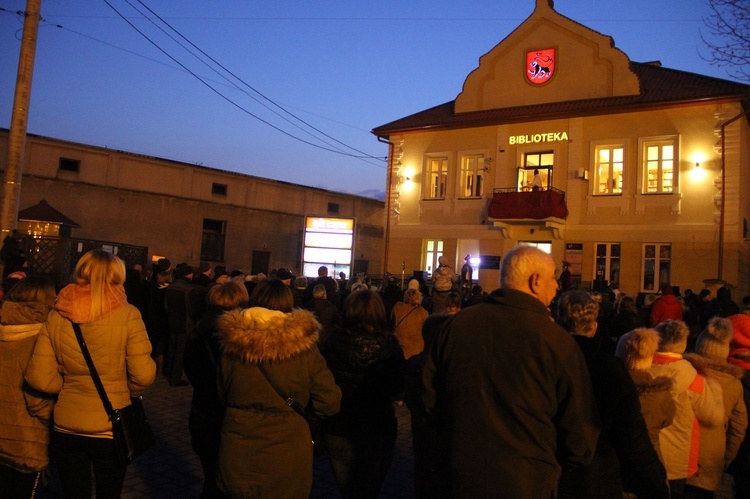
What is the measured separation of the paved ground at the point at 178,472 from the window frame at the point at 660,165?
18.7 m

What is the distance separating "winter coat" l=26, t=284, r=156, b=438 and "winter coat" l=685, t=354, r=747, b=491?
4.40m

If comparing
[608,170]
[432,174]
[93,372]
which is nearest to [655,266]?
[608,170]

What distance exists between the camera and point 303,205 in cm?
4112

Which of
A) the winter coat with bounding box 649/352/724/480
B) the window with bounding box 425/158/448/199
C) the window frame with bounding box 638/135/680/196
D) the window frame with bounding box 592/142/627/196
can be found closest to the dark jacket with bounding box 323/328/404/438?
the winter coat with bounding box 649/352/724/480

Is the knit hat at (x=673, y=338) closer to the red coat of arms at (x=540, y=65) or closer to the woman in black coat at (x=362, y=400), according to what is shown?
the woman in black coat at (x=362, y=400)

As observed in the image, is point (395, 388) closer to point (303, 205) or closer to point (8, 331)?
point (8, 331)

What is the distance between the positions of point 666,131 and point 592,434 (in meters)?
23.2

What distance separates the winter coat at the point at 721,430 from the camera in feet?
16.6

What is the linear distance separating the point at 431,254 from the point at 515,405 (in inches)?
1019

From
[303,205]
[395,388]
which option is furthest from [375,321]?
[303,205]

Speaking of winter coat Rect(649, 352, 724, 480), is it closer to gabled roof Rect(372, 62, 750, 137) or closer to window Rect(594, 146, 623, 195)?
gabled roof Rect(372, 62, 750, 137)

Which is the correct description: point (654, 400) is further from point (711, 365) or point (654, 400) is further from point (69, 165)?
point (69, 165)

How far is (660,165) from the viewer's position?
2369 centimetres

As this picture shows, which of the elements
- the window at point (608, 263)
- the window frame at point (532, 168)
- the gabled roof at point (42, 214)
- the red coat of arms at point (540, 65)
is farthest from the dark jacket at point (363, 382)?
the gabled roof at point (42, 214)
